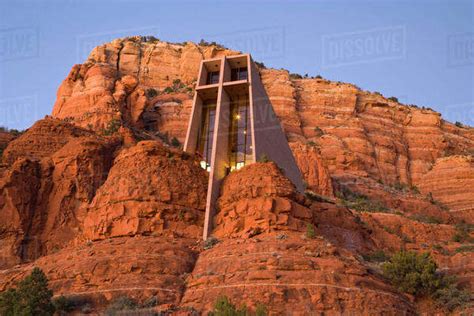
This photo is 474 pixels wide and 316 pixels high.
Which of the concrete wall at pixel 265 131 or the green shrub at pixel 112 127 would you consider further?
the green shrub at pixel 112 127

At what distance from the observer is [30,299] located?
19.5 metres

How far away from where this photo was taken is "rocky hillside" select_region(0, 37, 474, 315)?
67.7ft

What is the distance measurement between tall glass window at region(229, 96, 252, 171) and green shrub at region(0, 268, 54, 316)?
14108 millimetres

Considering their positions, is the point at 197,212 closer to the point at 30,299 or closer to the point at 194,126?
the point at 194,126

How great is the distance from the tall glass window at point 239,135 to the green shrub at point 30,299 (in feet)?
46.3

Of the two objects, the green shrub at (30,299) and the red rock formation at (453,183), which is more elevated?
the red rock formation at (453,183)

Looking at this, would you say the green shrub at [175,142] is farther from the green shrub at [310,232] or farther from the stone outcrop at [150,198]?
the green shrub at [310,232]

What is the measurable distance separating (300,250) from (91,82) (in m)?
39.1

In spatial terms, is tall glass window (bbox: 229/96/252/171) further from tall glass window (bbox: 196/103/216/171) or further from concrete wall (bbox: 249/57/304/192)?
tall glass window (bbox: 196/103/216/171)

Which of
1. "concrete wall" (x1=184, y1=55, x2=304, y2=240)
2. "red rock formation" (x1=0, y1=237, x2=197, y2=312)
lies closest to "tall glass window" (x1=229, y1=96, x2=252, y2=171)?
"concrete wall" (x1=184, y1=55, x2=304, y2=240)

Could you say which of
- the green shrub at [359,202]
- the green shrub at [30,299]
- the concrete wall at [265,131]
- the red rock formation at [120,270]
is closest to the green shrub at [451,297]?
the red rock formation at [120,270]

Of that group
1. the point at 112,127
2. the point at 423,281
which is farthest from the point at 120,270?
the point at 112,127

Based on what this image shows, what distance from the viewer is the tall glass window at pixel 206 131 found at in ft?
112

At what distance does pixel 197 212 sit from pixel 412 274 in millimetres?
9292
